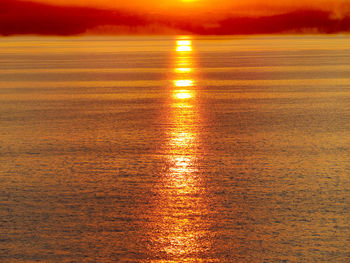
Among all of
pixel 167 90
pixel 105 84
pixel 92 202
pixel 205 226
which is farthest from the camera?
pixel 105 84

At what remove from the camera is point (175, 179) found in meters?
6.98

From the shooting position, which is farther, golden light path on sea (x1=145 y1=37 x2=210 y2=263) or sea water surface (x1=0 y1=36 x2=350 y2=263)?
sea water surface (x1=0 y1=36 x2=350 y2=263)

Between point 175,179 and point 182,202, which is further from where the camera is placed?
point 175,179

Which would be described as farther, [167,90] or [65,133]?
[167,90]

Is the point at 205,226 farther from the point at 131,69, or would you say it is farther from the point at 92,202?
the point at 131,69

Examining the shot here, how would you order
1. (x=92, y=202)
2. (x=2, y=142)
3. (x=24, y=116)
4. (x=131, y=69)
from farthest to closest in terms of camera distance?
(x=131, y=69), (x=24, y=116), (x=2, y=142), (x=92, y=202)

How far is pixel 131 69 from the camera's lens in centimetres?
2545

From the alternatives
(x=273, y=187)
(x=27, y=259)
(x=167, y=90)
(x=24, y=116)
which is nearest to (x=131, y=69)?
(x=167, y=90)

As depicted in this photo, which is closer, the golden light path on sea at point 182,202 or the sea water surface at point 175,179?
the golden light path on sea at point 182,202

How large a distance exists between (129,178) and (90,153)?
5.16 ft

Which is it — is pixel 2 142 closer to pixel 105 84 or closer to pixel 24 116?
pixel 24 116

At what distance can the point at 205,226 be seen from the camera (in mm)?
5320

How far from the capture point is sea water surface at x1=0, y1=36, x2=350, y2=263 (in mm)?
4906

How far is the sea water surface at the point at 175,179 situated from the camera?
4906mm
